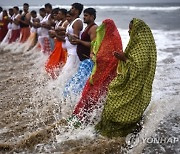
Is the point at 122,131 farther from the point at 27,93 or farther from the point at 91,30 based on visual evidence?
the point at 27,93

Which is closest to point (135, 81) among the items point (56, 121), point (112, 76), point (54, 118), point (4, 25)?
point (112, 76)

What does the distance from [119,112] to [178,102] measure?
2291 millimetres

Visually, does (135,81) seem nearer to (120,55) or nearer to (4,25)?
(120,55)

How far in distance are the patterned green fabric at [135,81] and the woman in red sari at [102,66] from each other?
348mm

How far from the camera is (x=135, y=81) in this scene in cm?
436

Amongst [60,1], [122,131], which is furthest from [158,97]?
[60,1]

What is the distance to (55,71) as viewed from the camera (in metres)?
7.10

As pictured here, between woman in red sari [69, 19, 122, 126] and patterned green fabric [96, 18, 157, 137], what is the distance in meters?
0.35

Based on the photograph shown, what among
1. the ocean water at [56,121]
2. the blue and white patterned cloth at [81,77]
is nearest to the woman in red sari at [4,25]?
the ocean water at [56,121]

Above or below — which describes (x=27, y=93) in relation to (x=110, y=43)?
below

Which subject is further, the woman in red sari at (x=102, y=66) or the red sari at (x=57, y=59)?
the red sari at (x=57, y=59)

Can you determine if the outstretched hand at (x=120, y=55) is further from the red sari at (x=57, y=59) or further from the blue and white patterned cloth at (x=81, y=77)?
the red sari at (x=57, y=59)

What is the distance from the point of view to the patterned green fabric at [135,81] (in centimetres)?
434

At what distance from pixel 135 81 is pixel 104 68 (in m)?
0.64
